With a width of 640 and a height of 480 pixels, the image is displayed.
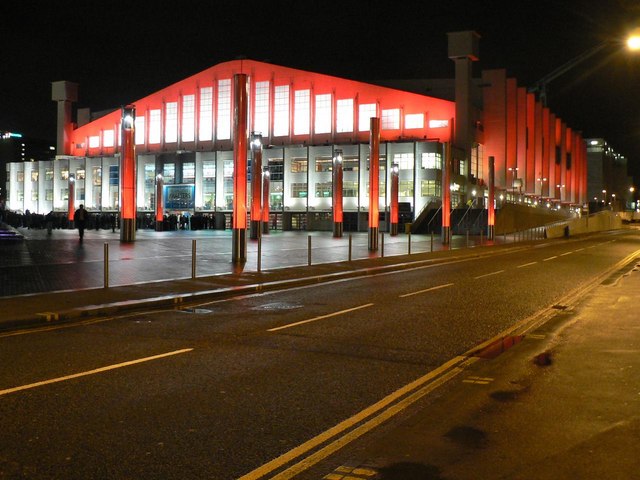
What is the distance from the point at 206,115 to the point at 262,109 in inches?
320

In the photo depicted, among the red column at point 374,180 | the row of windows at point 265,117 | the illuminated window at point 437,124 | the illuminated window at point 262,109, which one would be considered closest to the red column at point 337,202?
the red column at point 374,180

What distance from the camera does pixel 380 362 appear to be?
870 cm

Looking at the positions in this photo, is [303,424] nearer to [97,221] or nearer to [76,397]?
[76,397]

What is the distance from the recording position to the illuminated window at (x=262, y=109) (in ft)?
276

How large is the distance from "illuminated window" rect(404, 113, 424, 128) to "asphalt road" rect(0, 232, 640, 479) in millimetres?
64802

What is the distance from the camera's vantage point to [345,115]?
80.3 metres

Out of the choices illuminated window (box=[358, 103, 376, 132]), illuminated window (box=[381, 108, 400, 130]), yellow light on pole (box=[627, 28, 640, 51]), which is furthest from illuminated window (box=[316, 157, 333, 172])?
yellow light on pole (box=[627, 28, 640, 51])

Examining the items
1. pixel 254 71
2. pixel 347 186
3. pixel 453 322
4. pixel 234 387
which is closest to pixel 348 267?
pixel 453 322

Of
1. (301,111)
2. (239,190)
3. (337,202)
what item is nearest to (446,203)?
(337,202)

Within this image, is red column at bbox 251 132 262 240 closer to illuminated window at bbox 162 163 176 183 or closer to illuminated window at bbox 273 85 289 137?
illuminated window at bbox 273 85 289 137

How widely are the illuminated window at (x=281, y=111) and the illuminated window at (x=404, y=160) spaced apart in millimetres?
15975

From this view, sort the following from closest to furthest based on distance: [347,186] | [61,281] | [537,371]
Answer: [537,371]
[61,281]
[347,186]

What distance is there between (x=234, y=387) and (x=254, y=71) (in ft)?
262

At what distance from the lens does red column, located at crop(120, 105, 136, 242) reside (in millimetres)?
37000
